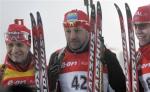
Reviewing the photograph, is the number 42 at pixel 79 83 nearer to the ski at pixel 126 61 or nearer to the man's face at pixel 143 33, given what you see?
the ski at pixel 126 61

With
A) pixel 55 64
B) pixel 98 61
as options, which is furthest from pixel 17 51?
pixel 98 61

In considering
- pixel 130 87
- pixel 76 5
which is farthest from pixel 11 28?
pixel 130 87

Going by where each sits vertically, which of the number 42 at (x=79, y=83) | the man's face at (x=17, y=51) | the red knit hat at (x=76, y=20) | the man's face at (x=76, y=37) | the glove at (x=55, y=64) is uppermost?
the red knit hat at (x=76, y=20)

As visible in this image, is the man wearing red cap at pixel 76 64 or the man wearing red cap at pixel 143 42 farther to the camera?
the man wearing red cap at pixel 76 64

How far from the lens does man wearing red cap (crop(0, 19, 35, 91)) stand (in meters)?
1.68

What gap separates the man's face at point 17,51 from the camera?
1685 millimetres

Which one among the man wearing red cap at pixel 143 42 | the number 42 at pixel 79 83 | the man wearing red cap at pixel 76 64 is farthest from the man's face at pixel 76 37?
the man wearing red cap at pixel 143 42

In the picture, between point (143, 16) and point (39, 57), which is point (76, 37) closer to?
point (39, 57)

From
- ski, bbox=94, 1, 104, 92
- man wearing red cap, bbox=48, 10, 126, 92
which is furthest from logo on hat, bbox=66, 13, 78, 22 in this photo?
ski, bbox=94, 1, 104, 92

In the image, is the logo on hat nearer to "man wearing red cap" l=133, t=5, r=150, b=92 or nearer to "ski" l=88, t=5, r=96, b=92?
"ski" l=88, t=5, r=96, b=92

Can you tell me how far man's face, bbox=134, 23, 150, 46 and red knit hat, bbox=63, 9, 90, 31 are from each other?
284 mm

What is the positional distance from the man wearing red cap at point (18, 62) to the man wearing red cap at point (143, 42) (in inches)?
23.5

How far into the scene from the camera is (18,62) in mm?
1699

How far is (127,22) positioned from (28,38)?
571 mm
